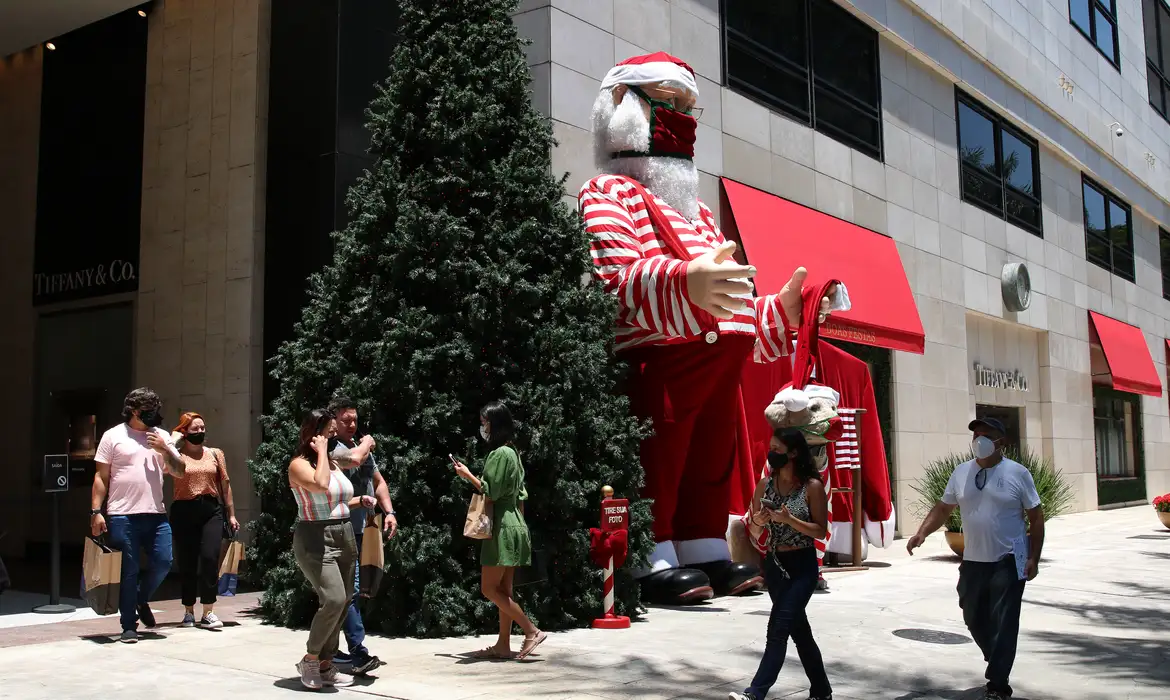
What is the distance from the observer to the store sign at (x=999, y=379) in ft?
62.0

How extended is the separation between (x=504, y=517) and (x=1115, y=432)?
904 inches

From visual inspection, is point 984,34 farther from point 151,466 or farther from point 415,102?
point 151,466

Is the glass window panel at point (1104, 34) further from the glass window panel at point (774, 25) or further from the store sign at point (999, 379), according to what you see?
the glass window panel at point (774, 25)

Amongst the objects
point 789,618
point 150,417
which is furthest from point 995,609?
point 150,417

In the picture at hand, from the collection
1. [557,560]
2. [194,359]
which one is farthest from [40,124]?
[557,560]

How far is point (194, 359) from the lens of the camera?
10867mm

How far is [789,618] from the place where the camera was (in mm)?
5465

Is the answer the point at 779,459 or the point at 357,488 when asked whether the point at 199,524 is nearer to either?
the point at 357,488

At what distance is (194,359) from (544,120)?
449 centimetres

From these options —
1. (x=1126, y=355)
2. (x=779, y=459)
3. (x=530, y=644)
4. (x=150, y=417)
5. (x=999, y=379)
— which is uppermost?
(x=1126, y=355)

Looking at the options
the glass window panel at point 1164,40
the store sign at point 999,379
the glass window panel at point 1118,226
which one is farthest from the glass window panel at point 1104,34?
the store sign at point 999,379

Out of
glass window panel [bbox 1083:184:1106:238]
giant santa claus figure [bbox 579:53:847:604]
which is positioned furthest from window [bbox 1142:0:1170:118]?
giant santa claus figure [bbox 579:53:847:604]

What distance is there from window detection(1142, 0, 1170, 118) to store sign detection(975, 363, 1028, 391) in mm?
13998

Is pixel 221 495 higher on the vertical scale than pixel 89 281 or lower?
lower
